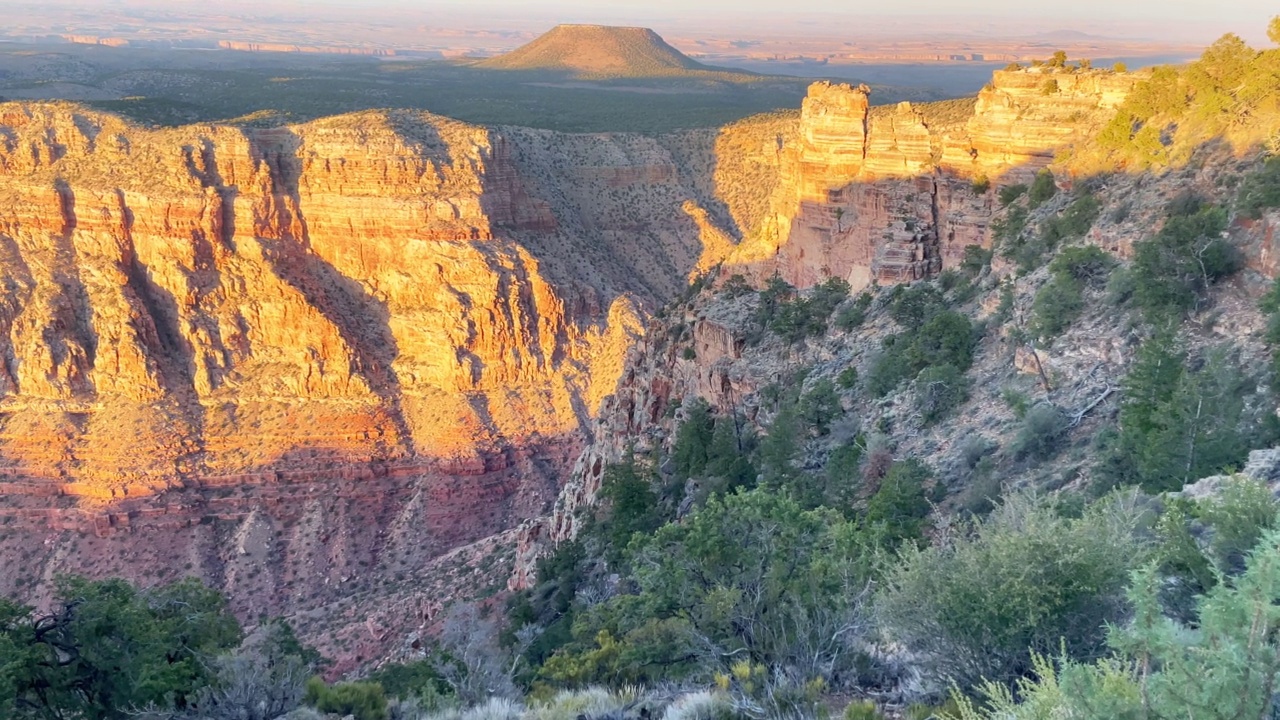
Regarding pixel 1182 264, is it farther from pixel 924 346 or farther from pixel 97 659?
pixel 97 659

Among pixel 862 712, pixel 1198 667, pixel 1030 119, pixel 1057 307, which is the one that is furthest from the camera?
pixel 1030 119

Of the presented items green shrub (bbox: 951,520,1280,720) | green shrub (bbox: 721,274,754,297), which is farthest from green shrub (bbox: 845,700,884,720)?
green shrub (bbox: 721,274,754,297)

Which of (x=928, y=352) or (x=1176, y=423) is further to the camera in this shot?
(x=928, y=352)

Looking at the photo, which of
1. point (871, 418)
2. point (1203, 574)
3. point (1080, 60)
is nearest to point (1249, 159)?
point (871, 418)

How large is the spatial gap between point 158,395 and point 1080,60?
148 feet

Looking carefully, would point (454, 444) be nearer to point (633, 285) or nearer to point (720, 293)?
point (633, 285)

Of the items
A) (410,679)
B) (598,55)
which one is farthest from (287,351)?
(598,55)

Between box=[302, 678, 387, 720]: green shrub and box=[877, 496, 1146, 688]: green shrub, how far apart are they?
799cm

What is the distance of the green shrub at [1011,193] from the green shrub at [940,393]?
821cm

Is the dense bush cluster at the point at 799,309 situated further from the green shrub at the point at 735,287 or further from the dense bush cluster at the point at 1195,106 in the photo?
the dense bush cluster at the point at 1195,106

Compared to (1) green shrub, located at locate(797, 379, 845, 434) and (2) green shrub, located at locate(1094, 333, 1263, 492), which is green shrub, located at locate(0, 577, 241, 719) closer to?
(1) green shrub, located at locate(797, 379, 845, 434)

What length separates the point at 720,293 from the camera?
34.4 m

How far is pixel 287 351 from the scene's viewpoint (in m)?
51.8

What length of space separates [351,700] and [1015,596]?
9882 mm
